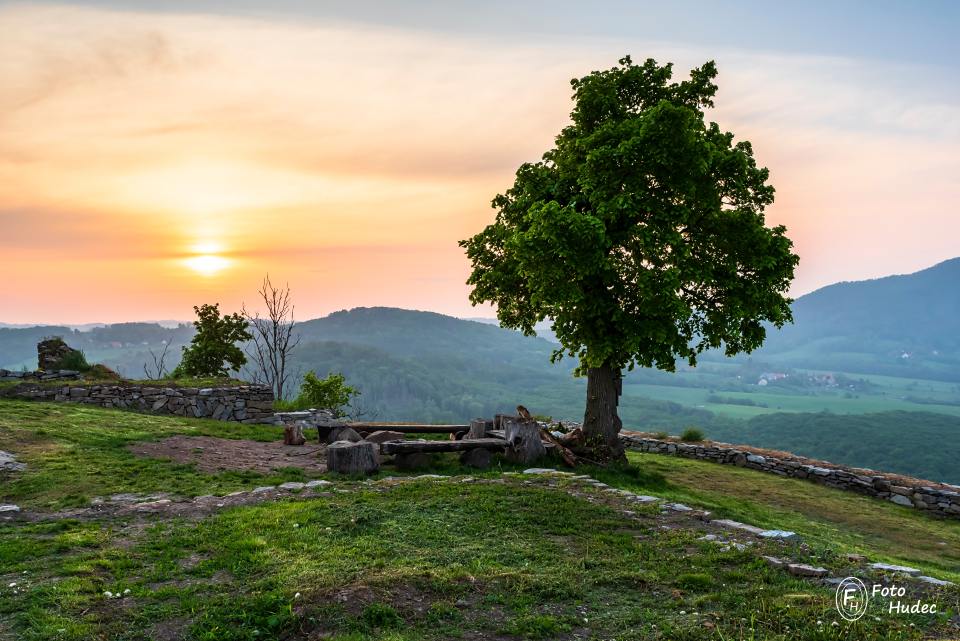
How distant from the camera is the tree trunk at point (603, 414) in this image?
64.7 ft

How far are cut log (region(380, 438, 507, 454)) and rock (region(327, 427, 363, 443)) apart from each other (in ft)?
6.22

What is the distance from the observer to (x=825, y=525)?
678 inches

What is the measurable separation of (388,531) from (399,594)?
2697 millimetres

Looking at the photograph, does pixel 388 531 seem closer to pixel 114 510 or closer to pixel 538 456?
pixel 114 510

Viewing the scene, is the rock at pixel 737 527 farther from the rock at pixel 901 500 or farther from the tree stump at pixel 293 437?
the rock at pixel 901 500

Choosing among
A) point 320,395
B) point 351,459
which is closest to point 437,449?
point 351,459

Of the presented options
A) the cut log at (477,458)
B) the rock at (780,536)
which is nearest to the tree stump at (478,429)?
the cut log at (477,458)

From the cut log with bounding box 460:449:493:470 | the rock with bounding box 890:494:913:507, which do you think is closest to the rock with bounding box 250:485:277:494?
the cut log with bounding box 460:449:493:470

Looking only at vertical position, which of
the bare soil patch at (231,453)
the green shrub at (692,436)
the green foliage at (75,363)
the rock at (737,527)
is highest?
the green foliage at (75,363)

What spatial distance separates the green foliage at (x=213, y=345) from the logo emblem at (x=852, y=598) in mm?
30518

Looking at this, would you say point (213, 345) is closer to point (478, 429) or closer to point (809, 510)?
A: point (478, 429)

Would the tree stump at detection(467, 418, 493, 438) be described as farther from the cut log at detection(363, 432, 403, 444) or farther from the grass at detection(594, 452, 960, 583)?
the grass at detection(594, 452, 960, 583)

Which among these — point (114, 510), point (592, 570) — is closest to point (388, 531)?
point (592, 570)

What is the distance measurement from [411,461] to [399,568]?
8165 mm
